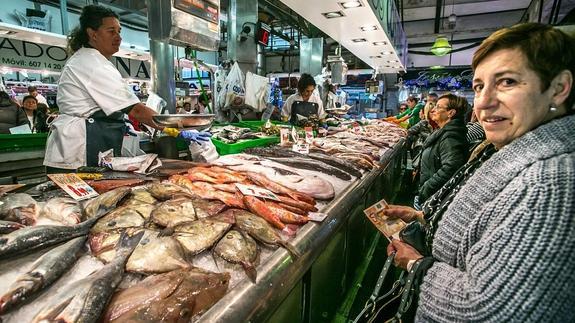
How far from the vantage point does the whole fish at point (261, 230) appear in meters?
1.41

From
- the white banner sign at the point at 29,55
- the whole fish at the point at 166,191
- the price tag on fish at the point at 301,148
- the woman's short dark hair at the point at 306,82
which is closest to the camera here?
the whole fish at the point at 166,191

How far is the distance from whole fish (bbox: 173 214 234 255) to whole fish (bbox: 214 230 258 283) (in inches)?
1.5

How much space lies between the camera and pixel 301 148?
3.62m

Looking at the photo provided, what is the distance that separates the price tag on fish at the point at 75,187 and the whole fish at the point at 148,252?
52 cm

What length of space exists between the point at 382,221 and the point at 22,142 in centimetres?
464

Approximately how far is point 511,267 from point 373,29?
584 cm

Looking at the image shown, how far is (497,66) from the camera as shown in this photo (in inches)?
49.3

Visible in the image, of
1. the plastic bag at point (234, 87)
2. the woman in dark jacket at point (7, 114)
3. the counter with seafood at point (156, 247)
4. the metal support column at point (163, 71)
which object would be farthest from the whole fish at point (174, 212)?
the woman in dark jacket at point (7, 114)

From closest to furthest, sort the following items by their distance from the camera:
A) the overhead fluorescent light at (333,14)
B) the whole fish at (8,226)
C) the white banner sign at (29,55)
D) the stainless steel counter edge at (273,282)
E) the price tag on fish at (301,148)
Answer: the stainless steel counter edge at (273,282)
the whole fish at (8,226)
the price tag on fish at (301,148)
the overhead fluorescent light at (333,14)
the white banner sign at (29,55)

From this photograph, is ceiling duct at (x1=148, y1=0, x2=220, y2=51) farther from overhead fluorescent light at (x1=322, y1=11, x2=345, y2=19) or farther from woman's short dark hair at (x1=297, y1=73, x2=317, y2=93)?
woman's short dark hair at (x1=297, y1=73, x2=317, y2=93)

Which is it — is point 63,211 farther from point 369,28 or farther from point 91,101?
point 369,28

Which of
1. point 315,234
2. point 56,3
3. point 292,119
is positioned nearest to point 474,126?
point 315,234

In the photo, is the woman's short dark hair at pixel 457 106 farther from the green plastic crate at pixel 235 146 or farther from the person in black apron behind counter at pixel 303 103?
Result: the person in black apron behind counter at pixel 303 103

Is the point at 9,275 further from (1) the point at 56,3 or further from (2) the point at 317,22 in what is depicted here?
(1) the point at 56,3
